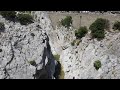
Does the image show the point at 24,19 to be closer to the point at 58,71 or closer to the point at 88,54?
the point at 58,71

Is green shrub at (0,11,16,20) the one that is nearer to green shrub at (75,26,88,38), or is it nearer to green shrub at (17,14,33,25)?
green shrub at (17,14,33,25)

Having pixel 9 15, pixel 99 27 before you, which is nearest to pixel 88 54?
pixel 99 27

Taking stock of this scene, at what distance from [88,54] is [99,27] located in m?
3.86

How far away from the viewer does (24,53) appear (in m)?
33.1

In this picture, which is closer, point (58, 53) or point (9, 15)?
point (9, 15)

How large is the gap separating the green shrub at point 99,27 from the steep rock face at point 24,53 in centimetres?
553

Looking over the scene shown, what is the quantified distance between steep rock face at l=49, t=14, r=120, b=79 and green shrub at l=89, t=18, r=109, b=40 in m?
0.55

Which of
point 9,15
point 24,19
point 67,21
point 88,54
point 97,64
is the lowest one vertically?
point 97,64

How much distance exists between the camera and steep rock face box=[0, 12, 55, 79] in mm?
30627

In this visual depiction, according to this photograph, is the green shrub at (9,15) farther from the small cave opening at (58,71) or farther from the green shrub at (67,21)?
the green shrub at (67,21)

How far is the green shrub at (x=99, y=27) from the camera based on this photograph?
36.7 metres
